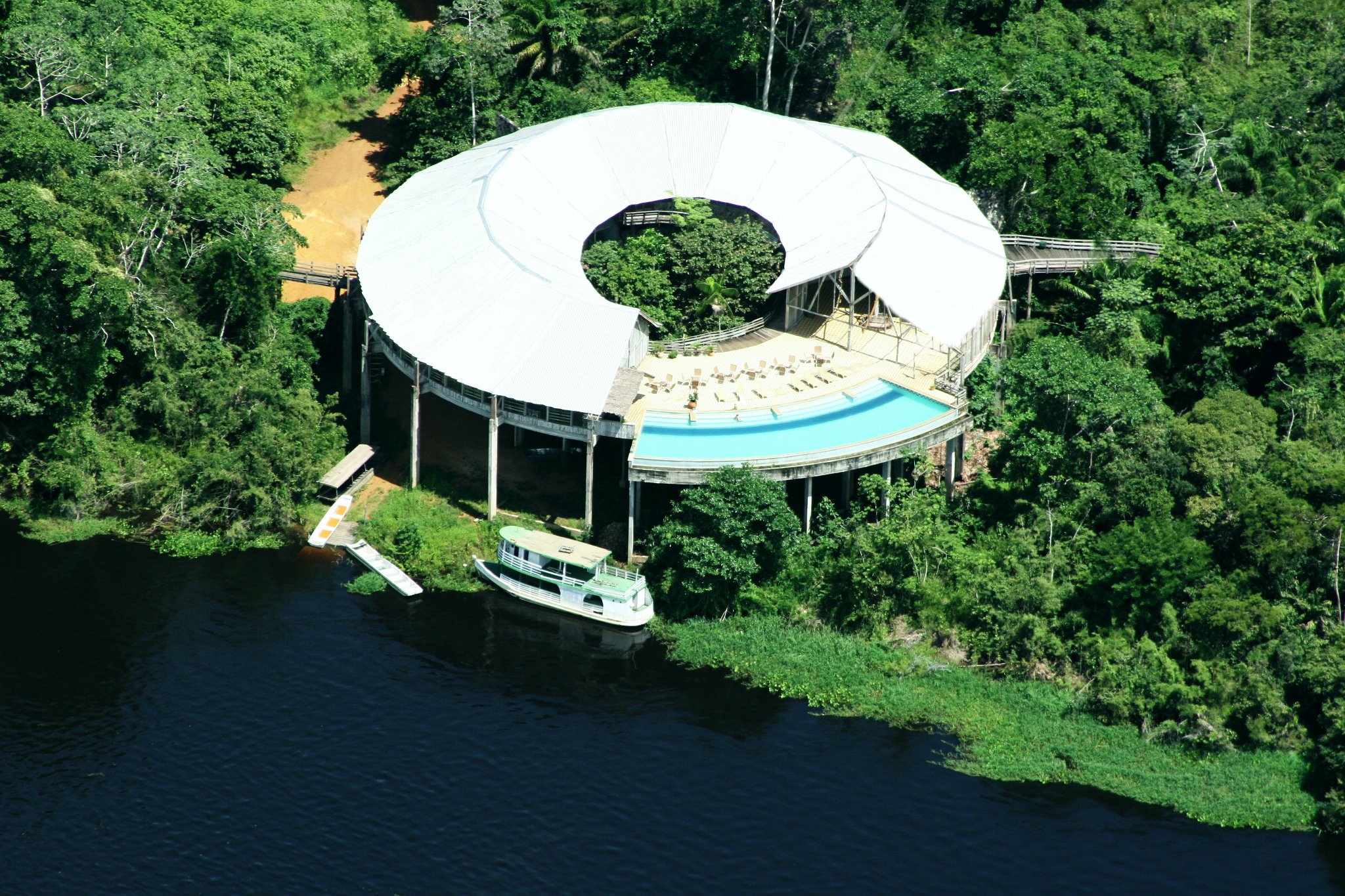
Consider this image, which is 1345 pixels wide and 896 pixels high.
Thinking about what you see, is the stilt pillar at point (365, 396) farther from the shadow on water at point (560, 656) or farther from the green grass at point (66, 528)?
the shadow on water at point (560, 656)

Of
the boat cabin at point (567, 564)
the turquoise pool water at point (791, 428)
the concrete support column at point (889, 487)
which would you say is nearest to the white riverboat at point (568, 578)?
the boat cabin at point (567, 564)

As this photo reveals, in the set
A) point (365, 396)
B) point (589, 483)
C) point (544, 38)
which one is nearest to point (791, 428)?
point (589, 483)

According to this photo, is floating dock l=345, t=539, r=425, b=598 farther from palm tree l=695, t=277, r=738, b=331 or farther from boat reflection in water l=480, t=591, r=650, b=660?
palm tree l=695, t=277, r=738, b=331

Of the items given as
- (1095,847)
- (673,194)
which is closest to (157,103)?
(673,194)

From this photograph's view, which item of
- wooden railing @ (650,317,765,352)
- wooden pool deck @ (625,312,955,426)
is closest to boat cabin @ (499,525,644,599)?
wooden pool deck @ (625,312,955,426)

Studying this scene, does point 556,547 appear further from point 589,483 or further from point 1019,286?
point 1019,286

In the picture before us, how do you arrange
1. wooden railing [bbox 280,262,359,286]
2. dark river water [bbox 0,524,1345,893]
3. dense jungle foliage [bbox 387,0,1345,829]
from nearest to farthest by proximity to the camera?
dark river water [bbox 0,524,1345,893], dense jungle foliage [bbox 387,0,1345,829], wooden railing [bbox 280,262,359,286]
